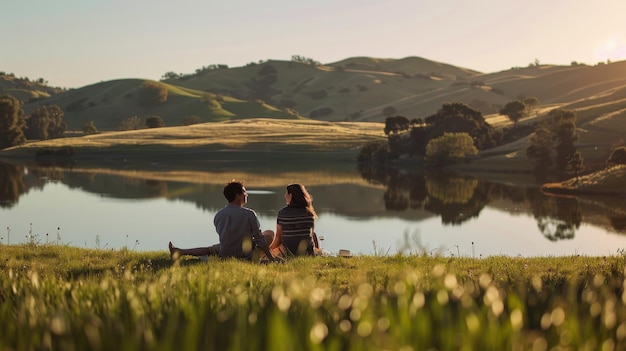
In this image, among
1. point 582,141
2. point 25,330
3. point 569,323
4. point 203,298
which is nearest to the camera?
point 569,323

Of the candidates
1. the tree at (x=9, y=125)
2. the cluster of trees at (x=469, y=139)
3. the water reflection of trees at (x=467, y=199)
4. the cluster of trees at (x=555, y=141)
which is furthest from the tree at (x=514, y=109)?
the tree at (x=9, y=125)

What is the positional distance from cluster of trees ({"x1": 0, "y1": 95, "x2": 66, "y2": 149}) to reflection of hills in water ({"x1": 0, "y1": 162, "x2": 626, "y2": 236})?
41.8m

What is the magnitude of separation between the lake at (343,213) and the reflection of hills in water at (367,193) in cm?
9

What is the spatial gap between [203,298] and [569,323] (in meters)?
2.69

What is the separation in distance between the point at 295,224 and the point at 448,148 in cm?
8392

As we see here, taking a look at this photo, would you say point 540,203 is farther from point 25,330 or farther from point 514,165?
point 25,330

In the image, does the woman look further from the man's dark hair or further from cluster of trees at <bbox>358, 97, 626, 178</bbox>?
cluster of trees at <bbox>358, 97, 626, 178</bbox>

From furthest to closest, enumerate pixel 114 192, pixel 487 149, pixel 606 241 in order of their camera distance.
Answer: pixel 487 149, pixel 114 192, pixel 606 241

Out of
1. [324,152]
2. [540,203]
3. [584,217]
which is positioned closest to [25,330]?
[584,217]

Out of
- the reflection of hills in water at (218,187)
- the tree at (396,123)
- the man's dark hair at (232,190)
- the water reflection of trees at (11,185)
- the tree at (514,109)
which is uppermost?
the tree at (514,109)

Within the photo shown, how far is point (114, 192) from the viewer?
5866 centimetres

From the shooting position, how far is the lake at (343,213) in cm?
3250

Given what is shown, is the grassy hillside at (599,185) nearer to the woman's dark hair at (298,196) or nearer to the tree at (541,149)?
the tree at (541,149)

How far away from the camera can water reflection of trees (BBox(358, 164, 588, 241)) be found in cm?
4328
